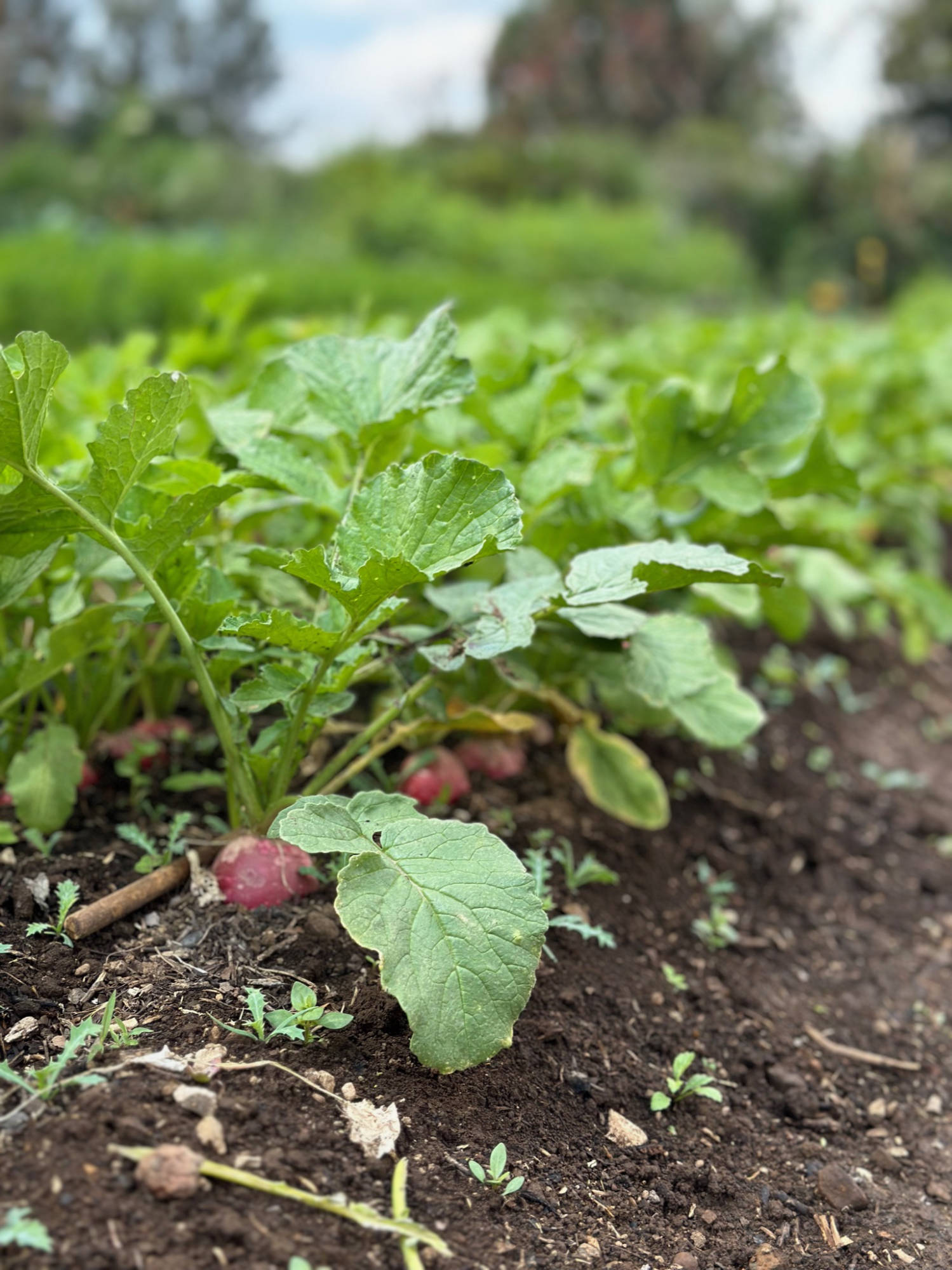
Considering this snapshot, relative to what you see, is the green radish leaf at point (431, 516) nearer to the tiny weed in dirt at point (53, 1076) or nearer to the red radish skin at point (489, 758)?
the tiny weed in dirt at point (53, 1076)

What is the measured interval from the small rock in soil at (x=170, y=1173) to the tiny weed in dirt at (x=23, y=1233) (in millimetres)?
89

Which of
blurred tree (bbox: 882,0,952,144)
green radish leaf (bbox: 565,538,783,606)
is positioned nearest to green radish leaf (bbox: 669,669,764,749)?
green radish leaf (bbox: 565,538,783,606)

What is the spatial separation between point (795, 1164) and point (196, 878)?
2.77ft

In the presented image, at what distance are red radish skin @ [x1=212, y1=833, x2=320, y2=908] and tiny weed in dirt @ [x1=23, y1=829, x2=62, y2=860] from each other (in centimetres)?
24

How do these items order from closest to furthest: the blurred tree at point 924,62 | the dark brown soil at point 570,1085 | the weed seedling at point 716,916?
the dark brown soil at point 570,1085 < the weed seedling at point 716,916 < the blurred tree at point 924,62

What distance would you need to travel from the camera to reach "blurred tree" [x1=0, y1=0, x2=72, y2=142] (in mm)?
21422

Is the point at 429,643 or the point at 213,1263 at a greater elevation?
Result: the point at 429,643

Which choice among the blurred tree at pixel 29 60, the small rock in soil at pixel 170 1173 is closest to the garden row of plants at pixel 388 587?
the small rock in soil at pixel 170 1173

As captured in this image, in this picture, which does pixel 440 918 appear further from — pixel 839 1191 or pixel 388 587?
pixel 839 1191

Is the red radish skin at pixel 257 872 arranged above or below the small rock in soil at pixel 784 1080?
above

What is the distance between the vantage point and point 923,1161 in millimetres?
1499

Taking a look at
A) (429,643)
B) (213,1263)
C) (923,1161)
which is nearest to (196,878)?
(429,643)

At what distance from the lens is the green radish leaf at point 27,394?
45.5 inches

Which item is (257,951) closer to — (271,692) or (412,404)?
(271,692)
